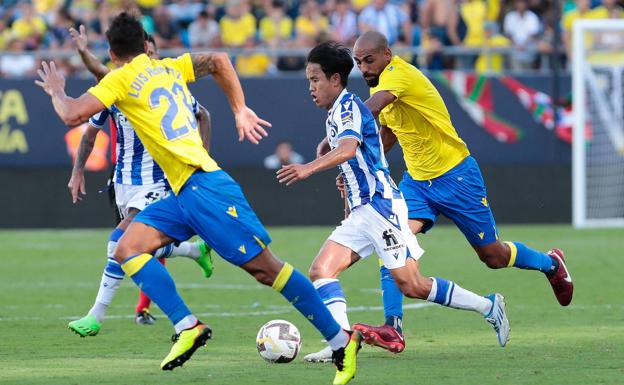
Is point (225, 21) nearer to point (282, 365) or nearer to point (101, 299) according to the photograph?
point (101, 299)

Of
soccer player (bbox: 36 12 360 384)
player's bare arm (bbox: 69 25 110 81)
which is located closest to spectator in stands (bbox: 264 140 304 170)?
player's bare arm (bbox: 69 25 110 81)

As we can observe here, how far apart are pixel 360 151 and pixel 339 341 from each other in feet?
4.59

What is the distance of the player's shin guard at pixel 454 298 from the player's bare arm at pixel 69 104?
8.58 feet

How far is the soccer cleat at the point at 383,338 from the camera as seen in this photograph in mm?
8344

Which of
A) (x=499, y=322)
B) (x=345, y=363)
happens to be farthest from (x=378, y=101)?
(x=345, y=363)

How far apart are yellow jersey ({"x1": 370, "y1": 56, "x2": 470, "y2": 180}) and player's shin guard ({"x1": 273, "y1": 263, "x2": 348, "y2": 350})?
7.30 ft

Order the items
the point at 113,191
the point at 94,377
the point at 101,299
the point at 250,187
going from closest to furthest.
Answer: the point at 94,377 → the point at 101,299 → the point at 113,191 → the point at 250,187

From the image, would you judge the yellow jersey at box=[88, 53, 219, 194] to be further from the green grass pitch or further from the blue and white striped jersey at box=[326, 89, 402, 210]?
the green grass pitch

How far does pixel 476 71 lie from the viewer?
21266 mm

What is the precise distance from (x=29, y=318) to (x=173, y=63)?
12.7 feet

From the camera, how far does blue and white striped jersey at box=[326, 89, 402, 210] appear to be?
7723mm

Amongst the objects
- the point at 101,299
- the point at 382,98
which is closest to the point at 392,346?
the point at 382,98

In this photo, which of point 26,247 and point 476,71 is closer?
point 26,247

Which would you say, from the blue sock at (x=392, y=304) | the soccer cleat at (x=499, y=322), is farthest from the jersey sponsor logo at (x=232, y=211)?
the soccer cleat at (x=499, y=322)
